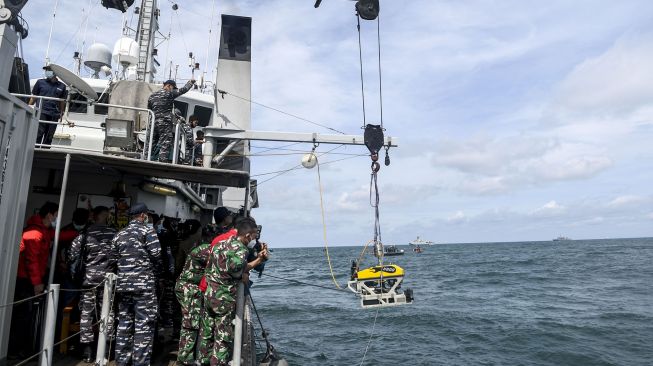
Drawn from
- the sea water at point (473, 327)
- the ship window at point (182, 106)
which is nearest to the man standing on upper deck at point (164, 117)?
the ship window at point (182, 106)

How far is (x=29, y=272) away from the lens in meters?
4.41

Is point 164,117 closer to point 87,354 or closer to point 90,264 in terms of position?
point 90,264

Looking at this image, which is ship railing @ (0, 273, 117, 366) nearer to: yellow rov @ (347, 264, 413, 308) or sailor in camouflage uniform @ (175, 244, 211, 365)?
sailor in camouflage uniform @ (175, 244, 211, 365)

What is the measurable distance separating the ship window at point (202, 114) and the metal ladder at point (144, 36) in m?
2.16

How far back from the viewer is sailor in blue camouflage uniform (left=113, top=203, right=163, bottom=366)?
432 cm

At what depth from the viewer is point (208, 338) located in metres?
4.32

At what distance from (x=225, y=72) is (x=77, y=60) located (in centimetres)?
617

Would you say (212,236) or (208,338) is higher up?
(212,236)

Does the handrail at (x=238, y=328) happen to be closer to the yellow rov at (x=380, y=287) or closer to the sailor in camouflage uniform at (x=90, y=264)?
the sailor in camouflage uniform at (x=90, y=264)

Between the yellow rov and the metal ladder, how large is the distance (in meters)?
8.86

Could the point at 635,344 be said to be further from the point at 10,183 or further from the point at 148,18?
the point at 148,18

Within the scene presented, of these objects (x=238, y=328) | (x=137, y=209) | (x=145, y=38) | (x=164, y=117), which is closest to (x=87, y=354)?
(x=137, y=209)

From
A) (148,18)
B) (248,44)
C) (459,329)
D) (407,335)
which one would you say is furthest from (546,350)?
(148,18)

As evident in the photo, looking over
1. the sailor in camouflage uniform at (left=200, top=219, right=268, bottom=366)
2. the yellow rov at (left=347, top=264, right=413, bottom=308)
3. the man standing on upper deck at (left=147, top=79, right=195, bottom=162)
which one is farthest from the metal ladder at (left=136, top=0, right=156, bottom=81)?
the sailor in camouflage uniform at (left=200, top=219, right=268, bottom=366)
